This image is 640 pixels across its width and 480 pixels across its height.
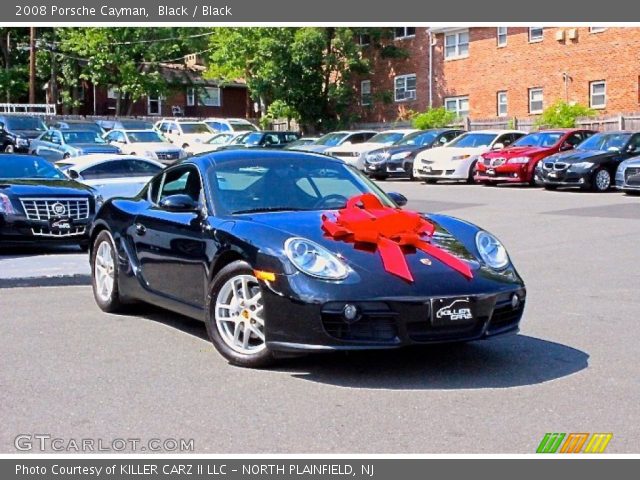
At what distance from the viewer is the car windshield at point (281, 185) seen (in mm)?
7391

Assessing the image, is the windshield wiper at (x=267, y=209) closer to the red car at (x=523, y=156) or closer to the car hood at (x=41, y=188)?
the car hood at (x=41, y=188)

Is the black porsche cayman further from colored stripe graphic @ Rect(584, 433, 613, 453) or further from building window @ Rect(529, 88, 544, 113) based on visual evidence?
building window @ Rect(529, 88, 544, 113)

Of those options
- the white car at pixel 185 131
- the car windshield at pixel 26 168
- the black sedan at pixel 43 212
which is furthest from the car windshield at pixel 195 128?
the black sedan at pixel 43 212

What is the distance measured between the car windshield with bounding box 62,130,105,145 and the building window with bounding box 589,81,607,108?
1858 cm

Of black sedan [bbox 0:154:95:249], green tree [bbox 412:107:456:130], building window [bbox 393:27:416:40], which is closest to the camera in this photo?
black sedan [bbox 0:154:95:249]

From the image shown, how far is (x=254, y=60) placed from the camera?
47.9 meters

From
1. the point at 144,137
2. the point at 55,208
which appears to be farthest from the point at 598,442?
the point at 144,137

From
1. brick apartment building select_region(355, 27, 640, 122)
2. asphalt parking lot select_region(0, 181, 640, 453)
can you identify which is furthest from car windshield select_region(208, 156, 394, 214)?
brick apartment building select_region(355, 27, 640, 122)

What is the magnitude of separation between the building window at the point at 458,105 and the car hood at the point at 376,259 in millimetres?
38113

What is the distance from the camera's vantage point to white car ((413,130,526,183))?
2752 centimetres

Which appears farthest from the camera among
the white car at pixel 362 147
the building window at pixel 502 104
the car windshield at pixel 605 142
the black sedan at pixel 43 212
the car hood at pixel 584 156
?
the building window at pixel 502 104
